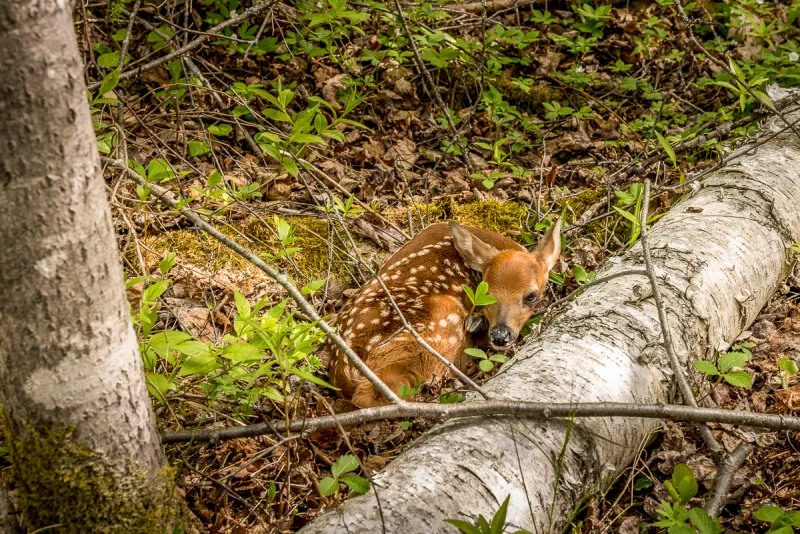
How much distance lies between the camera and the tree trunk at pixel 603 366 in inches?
87.4

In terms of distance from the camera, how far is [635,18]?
7027 millimetres

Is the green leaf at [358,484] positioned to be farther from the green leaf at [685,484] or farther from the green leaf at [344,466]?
the green leaf at [685,484]

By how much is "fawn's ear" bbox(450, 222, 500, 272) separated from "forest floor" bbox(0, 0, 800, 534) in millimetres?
470

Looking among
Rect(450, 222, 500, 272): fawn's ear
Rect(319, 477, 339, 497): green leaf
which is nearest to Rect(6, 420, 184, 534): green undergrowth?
Rect(319, 477, 339, 497): green leaf

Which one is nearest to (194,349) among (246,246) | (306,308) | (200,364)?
(200,364)

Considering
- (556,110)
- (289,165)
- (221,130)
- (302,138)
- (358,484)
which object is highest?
(302,138)

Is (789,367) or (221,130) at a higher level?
(221,130)

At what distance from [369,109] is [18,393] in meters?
4.73

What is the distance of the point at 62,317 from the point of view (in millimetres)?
1757

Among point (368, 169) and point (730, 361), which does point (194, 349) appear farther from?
point (368, 169)

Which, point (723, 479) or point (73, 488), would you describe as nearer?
point (73, 488)

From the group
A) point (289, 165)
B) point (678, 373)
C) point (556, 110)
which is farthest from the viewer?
point (556, 110)

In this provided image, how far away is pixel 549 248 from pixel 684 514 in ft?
7.35

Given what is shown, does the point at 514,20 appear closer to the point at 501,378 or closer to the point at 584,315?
the point at 584,315
